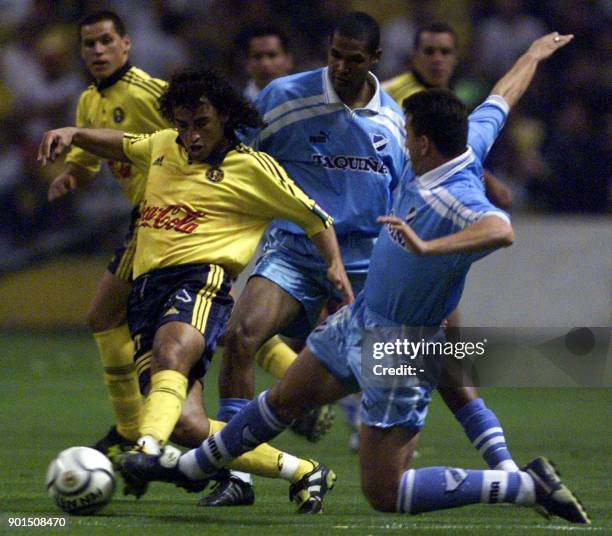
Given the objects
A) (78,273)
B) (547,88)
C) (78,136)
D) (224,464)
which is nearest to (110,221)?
(78,273)

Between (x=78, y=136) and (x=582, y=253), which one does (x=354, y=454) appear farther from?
(x=582, y=253)

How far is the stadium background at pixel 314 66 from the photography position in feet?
45.5

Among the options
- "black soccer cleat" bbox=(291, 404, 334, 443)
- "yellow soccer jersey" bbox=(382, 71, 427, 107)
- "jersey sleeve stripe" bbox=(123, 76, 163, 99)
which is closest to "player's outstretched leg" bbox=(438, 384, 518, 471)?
"black soccer cleat" bbox=(291, 404, 334, 443)

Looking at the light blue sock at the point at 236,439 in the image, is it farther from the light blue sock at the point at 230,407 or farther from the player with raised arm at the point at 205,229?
the light blue sock at the point at 230,407

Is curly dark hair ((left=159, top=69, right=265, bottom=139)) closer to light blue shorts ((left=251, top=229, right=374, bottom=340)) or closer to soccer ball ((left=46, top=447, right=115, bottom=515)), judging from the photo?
light blue shorts ((left=251, top=229, right=374, bottom=340))

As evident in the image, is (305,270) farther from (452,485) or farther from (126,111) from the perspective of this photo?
(452,485)

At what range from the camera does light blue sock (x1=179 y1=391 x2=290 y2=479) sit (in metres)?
6.21

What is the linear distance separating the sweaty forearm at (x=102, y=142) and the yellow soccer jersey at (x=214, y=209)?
383 millimetres

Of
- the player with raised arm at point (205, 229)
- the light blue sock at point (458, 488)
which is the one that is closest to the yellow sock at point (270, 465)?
the player with raised arm at point (205, 229)

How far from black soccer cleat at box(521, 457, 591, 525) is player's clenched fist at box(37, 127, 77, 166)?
2.49 meters

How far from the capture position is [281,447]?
29.4 feet

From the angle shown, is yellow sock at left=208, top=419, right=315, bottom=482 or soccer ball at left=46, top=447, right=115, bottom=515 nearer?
soccer ball at left=46, top=447, right=115, bottom=515

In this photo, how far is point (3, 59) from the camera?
15.8m

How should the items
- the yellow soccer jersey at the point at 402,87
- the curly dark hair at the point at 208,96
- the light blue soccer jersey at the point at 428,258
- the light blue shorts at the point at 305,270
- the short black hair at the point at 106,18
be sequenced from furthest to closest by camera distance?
the yellow soccer jersey at the point at 402,87, the short black hair at the point at 106,18, the light blue shorts at the point at 305,270, the curly dark hair at the point at 208,96, the light blue soccer jersey at the point at 428,258
